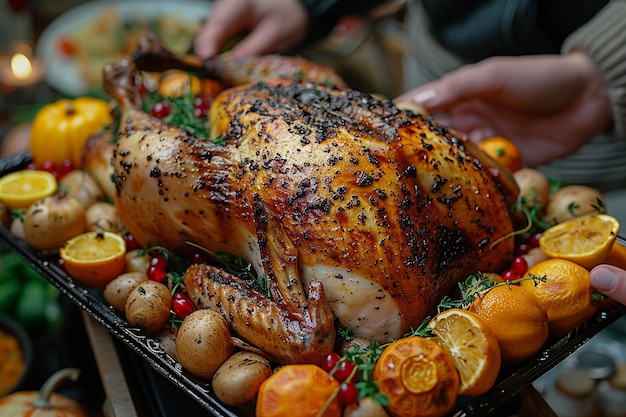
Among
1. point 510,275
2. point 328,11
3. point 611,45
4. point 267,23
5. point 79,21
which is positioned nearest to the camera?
point 510,275

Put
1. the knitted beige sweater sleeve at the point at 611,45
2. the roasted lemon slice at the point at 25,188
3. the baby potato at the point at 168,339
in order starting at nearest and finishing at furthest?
the baby potato at the point at 168,339
the roasted lemon slice at the point at 25,188
the knitted beige sweater sleeve at the point at 611,45

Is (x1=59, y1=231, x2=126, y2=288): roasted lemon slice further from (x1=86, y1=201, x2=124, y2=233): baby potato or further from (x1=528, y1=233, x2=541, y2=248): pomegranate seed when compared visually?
(x1=528, y1=233, x2=541, y2=248): pomegranate seed

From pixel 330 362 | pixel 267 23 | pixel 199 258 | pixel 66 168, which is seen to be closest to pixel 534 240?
pixel 330 362

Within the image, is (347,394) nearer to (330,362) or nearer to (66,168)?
(330,362)

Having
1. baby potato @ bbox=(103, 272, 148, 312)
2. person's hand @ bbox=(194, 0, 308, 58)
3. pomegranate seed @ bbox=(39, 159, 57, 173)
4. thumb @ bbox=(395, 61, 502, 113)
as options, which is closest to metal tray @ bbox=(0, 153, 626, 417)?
baby potato @ bbox=(103, 272, 148, 312)

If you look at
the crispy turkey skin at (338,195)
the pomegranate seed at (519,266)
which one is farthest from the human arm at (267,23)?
the pomegranate seed at (519,266)

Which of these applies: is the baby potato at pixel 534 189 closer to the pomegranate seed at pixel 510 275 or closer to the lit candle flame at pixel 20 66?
the pomegranate seed at pixel 510 275

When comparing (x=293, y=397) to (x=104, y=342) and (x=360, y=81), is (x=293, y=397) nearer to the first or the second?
(x=104, y=342)

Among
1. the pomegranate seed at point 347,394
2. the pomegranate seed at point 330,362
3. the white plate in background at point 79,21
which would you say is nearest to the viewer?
the pomegranate seed at point 347,394
